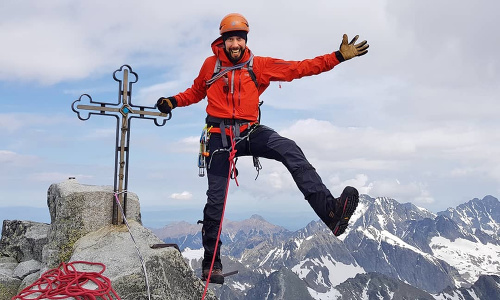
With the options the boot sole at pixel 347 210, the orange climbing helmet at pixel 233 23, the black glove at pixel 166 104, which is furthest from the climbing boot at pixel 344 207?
the black glove at pixel 166 104

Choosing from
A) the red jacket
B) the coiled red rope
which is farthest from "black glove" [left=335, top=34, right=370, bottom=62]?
the coiled red rope

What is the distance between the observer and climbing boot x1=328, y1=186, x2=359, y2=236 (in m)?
8.42

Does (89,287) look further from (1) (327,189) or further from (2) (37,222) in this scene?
(2) (37,222)

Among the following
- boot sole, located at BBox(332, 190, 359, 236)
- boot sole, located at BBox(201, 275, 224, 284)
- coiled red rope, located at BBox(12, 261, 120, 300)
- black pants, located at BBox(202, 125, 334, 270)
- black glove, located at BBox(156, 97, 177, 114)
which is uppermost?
black glove, located at BBox(156, 97, 177, 114)

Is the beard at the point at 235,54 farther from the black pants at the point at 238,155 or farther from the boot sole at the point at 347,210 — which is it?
the boot sole at the point at 347,210

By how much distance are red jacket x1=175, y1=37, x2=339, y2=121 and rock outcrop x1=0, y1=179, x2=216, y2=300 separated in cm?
315

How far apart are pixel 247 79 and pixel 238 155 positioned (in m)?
1.60

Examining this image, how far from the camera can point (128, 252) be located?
9.43m

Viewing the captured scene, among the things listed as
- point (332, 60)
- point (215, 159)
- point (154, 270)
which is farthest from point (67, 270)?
point (332, 60)

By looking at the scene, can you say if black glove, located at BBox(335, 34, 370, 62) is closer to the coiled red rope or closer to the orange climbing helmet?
the orange climbing helmet

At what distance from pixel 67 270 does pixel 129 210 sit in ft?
11.3

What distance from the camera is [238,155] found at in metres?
9.98

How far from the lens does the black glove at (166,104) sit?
1101 centimetres

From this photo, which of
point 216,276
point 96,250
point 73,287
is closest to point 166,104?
point 96,250
